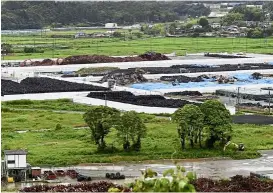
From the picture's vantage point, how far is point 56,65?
75.6 feet

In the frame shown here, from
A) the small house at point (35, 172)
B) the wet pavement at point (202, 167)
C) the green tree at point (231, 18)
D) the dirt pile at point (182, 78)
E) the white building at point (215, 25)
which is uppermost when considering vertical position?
the green tree at point (231, 18)

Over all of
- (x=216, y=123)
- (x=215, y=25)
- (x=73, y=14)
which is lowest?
(x=216, y=123)

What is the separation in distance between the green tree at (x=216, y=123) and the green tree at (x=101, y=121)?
46.3 inches

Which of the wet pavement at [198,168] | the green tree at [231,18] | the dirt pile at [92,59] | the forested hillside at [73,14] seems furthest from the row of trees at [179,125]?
the green tree at [231,18]

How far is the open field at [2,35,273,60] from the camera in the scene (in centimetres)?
2850

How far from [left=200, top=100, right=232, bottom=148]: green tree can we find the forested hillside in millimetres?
31840

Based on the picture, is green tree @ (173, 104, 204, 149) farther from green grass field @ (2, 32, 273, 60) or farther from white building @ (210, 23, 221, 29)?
white building @ (210, 23, 221, 29)

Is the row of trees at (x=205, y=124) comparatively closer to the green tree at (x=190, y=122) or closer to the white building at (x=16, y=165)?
the green tree at (x=190, y=122)

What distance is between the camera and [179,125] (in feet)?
31.2

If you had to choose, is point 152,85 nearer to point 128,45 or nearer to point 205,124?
point 205,124

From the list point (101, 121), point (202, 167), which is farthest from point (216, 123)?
point (101, 121)

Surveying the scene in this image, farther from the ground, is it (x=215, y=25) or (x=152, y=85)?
(x=215, y=25)

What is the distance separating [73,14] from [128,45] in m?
14.9

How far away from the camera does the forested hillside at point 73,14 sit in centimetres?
4388
